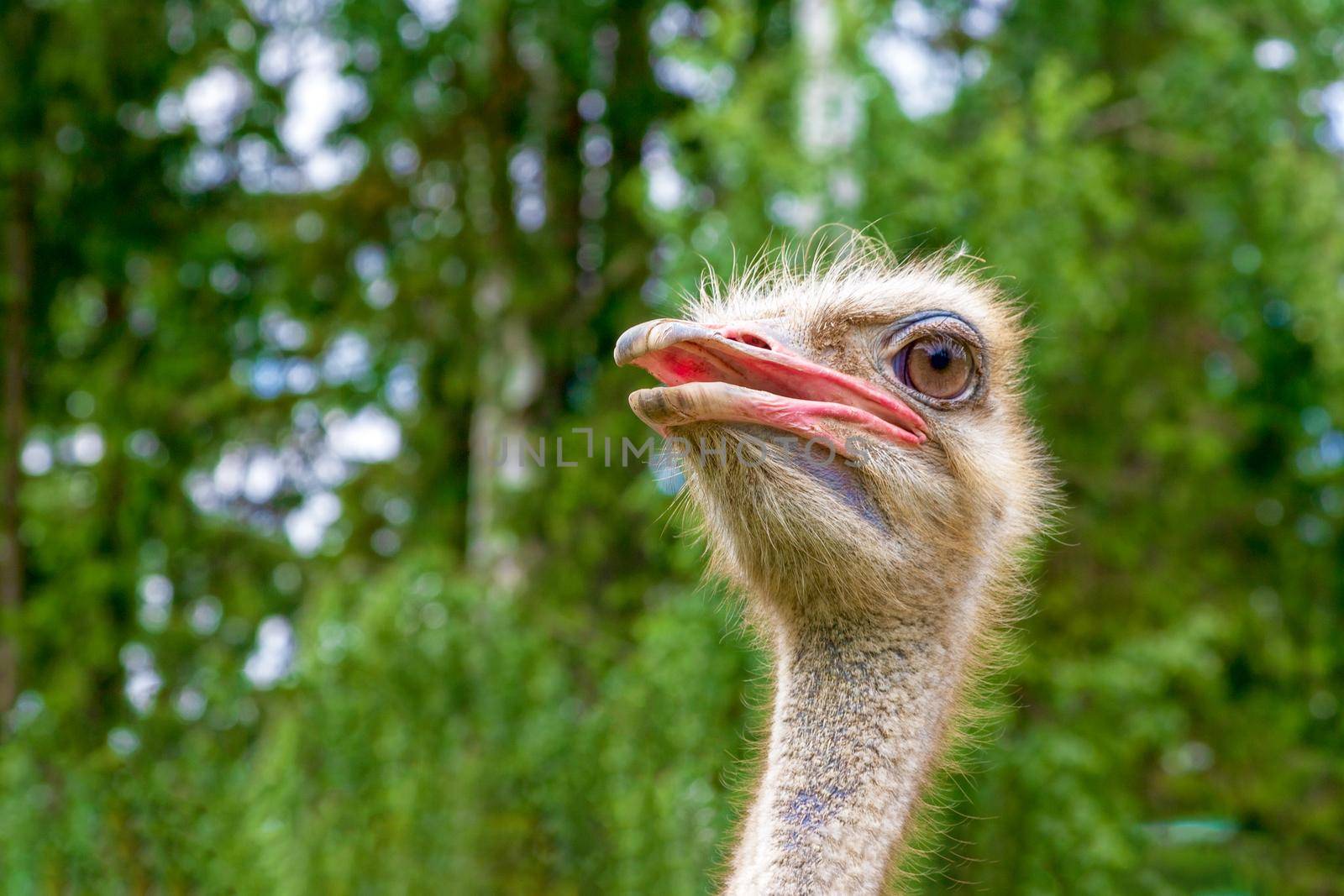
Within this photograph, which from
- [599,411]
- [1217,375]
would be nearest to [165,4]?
[599,411]

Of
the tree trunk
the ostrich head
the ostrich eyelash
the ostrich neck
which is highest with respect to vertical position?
the tree trunk

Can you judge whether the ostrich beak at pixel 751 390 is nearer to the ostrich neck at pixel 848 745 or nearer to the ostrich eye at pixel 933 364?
the ostrich eye at pixel 933 364

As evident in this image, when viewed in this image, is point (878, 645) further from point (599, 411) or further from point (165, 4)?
point (165, 4)

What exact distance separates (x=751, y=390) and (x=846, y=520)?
0.26m

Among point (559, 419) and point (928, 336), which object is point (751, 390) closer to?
point (928, 336)

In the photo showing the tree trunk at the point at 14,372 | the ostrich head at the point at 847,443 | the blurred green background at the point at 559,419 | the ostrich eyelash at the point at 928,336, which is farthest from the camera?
the tree trunk at the point at 14,372

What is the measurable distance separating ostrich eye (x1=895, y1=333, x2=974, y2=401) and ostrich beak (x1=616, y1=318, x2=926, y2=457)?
53 mm

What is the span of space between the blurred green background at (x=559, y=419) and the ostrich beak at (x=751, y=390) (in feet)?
3.66

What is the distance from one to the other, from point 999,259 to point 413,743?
256 centimetres

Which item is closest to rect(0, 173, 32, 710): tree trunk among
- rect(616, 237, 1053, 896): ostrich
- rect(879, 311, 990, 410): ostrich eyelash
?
rect(616, 237, 1053, 896): ostrich

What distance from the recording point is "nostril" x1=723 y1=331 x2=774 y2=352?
1.80m

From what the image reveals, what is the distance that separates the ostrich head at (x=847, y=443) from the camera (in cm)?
179

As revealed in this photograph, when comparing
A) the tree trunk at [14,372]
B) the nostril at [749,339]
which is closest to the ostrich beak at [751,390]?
the nostril at [749,339]

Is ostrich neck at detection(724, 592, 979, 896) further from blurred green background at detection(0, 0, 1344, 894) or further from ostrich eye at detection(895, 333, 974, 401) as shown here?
blurred green background at detection(0, 0, 1344, 894)
